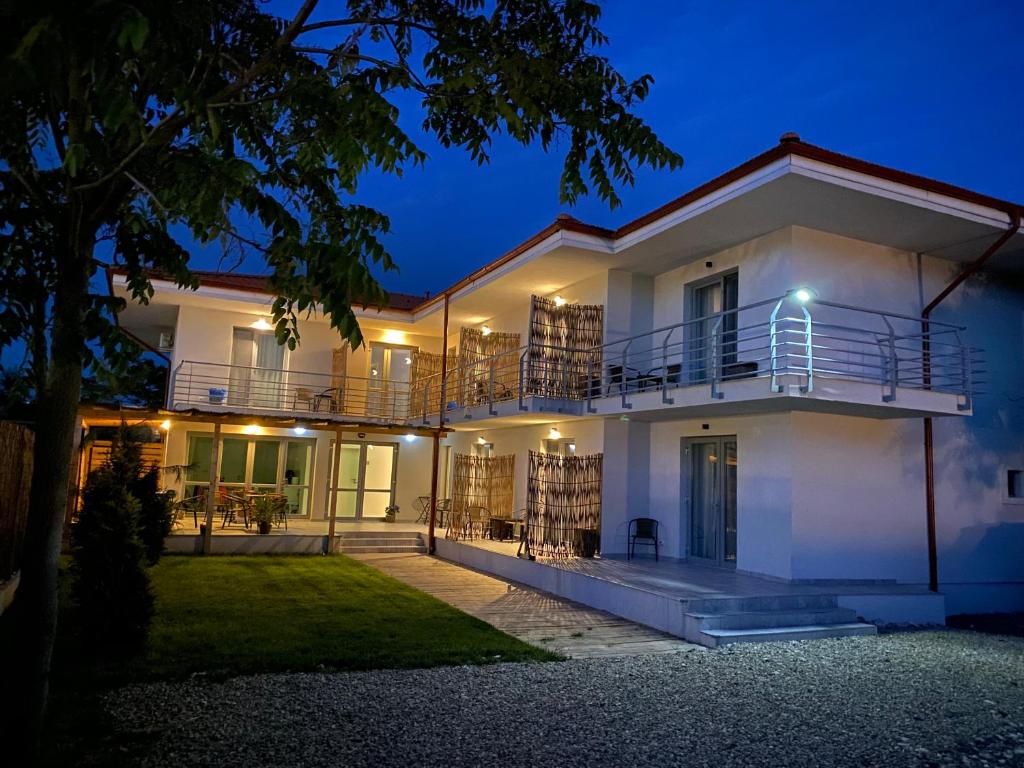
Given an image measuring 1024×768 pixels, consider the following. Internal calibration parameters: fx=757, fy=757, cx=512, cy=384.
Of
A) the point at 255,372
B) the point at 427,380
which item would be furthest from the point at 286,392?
the point at 427,380

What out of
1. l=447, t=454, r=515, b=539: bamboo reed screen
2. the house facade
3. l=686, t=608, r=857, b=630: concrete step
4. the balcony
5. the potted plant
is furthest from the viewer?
l=447, t=454, r=515, b=539: bamboo reed screen

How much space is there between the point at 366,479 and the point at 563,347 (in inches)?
370

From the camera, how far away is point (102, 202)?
174 inches

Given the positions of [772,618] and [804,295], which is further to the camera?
[804,295]

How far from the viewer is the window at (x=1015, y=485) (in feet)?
44.9

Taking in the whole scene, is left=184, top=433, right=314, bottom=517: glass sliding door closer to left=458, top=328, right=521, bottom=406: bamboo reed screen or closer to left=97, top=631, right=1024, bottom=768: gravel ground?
left=458, top=328, right=521, bottom=406: bamboo reed screen

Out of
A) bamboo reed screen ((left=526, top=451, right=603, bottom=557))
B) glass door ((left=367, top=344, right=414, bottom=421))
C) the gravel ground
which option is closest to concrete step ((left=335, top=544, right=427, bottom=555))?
bamboo reed screen ((left=526, top=451, right=603, bottom=557))

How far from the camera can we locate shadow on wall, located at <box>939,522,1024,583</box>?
12812 mm

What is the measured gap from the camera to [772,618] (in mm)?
9648

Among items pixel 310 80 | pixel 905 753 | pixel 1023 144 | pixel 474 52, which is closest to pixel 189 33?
pixel 310 80

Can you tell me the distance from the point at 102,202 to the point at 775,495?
10231 mm

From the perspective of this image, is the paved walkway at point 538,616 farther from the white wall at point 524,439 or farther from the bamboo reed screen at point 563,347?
the bamboo reed screen at point 563,347

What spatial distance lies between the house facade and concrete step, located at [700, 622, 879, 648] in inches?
59.3

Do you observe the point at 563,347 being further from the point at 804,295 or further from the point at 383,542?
the point at 383,542
